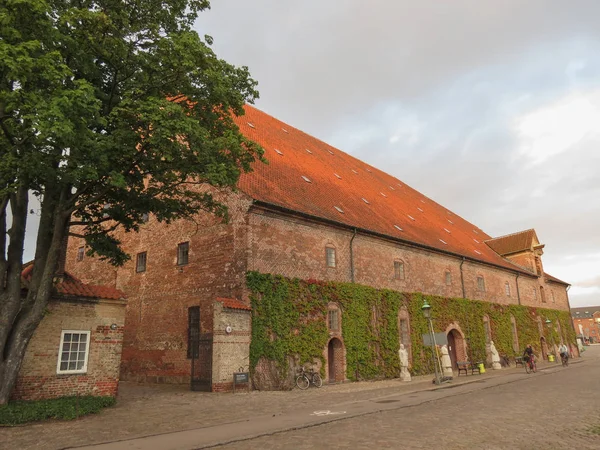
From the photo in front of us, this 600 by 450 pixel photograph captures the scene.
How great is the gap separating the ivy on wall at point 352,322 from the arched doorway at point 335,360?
338 mm

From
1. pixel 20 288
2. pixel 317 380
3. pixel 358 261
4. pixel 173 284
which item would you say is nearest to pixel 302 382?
pixel 317 380

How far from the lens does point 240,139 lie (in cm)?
1328

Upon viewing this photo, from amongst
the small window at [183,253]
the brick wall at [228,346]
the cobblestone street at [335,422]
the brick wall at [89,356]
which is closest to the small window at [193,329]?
the small window at [183,253]

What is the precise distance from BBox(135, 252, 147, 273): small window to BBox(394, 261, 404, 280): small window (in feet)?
44.4

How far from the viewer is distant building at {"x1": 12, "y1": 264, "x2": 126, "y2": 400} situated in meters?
12.5

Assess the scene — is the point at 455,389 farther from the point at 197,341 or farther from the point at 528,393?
the point at 197,341

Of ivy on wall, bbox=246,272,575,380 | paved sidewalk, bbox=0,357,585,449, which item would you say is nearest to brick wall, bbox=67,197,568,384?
ivy on wall, bbox=246,272,575,380

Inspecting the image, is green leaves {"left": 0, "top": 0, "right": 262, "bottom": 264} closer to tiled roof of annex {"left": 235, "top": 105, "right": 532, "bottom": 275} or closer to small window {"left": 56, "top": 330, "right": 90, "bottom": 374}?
small window {"left": 56, "top": 330, "right": 90, "bottom": 374}

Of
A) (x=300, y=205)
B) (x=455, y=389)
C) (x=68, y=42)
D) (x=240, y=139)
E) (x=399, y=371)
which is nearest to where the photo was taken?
(x=68, y=42)

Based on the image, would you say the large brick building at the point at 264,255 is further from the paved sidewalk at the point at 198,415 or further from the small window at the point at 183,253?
the paved sidewalk at the point at 198,415

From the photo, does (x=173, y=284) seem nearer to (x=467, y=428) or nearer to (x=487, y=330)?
(x=467, y=428)

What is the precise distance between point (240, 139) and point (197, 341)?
31.5 ft

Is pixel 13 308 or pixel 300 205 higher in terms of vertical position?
pixel 300 205

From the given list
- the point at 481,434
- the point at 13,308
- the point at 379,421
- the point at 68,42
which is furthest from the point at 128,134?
the point at 481,434
